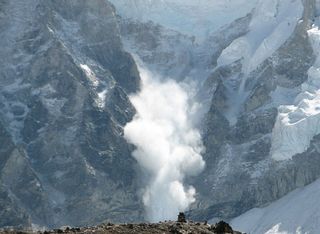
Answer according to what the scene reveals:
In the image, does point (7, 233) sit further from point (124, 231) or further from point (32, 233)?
point (124, 231)

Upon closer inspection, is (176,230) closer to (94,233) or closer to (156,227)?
(156,227)

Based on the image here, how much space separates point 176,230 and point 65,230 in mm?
6799

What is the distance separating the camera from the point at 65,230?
6725 cm

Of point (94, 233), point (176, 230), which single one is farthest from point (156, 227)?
point (94, 233)

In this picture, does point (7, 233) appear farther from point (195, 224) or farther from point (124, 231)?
point (195, 224)

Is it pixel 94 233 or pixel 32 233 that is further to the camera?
pixel 32 233

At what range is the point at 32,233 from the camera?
220 feet

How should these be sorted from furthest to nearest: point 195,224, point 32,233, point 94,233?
point 195,224 < point 32,233 < point 94,233

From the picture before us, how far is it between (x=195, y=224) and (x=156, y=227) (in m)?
4.47

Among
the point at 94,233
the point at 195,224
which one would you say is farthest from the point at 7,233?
the point at 195,224

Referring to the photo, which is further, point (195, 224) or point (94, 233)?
point (195, 224)

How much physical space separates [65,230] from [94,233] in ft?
16.1

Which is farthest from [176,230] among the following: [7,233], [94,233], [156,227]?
[7,233]

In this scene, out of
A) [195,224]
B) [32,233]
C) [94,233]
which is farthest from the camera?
[195,224]
